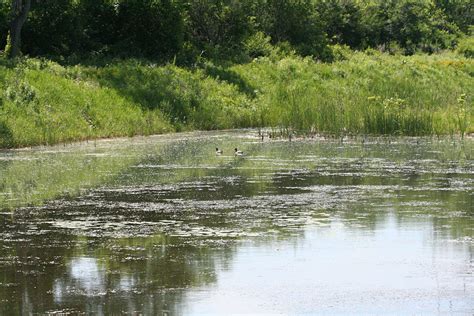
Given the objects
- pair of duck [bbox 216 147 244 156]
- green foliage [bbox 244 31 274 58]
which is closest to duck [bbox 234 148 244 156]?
pair of duck [bbox 216 147 244 156]

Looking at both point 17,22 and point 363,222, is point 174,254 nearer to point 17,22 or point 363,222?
point 363,222

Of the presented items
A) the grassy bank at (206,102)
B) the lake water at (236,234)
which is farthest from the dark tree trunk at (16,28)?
the lake water at (236,234)

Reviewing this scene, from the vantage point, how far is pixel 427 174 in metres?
19.0

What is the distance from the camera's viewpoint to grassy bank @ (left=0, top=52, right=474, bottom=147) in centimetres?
2723

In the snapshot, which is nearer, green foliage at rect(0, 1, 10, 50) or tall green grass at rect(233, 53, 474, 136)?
tall green grass at rect(233, 53, 474, 136)

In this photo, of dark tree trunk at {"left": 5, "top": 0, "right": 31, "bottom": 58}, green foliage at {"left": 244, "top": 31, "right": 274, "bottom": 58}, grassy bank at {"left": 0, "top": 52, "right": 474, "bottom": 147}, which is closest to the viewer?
grassy bank at {"left": 0, "top": 52, "right": 474, "bottom": 147}

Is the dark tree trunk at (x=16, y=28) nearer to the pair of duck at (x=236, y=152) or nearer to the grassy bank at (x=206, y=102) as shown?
the grassy bank at (x=206, y=102)

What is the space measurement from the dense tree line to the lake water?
1584 centimetres

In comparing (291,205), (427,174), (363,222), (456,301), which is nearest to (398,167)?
(427,174)

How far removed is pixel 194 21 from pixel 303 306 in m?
36.4

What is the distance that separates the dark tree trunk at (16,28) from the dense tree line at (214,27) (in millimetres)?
933

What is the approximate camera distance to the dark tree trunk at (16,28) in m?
34.2

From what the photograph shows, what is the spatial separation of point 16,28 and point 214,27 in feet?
39.1

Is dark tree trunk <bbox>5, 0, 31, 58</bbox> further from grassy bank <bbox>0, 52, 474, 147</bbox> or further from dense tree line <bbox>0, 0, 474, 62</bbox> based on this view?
grassy bank <bbox>0, 52, 474, 147</bbox>
